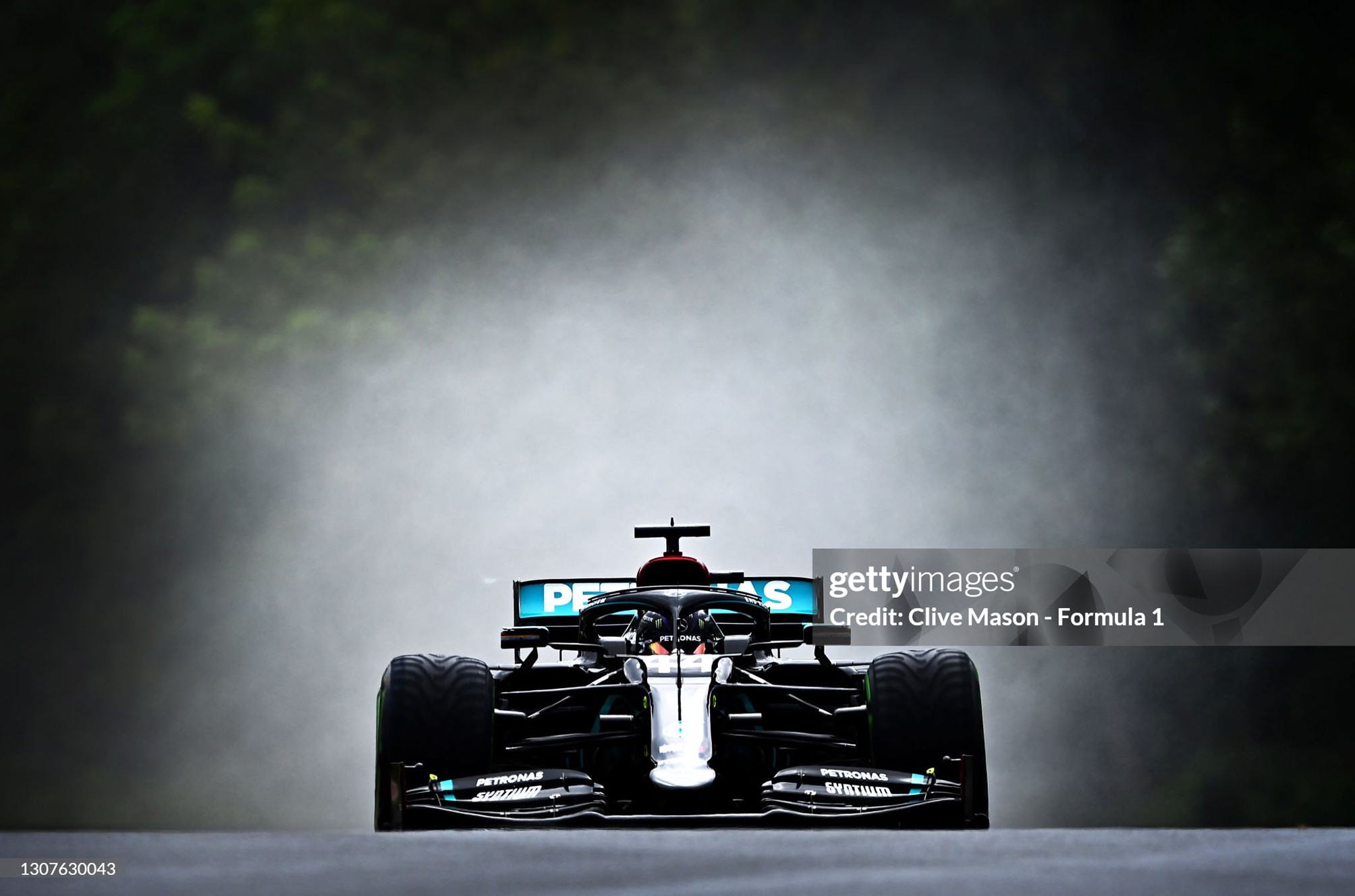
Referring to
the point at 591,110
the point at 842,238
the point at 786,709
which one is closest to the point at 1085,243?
the point at 842,238

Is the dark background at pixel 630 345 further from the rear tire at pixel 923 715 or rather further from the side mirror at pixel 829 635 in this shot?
the rear tire at pixel 923 715

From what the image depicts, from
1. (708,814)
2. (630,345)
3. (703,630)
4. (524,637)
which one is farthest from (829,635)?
(630,345)

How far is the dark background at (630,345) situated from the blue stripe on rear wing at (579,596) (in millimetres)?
5806

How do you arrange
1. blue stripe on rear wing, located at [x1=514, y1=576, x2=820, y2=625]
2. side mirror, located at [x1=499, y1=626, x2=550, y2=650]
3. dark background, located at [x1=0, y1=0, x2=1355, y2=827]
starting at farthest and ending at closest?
dark background, located at [x1=0, y1=0, x2=1355, y2=827], blue stripe on rear wing, located at [x1=514, y1=576, x2=820, y2=625], side mirror, located at [x1=499, y1=626, x2=550, y2=650]

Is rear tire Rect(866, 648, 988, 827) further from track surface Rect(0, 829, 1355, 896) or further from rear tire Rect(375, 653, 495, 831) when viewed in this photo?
track surface Rect(0, 829, 1355, 896)

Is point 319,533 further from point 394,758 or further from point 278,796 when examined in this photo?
point 394,758

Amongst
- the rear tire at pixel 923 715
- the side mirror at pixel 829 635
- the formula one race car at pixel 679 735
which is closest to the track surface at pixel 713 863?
the formula one race car at pixel 679 735

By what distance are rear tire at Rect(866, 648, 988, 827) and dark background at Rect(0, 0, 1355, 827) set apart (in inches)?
332

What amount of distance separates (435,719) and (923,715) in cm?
205

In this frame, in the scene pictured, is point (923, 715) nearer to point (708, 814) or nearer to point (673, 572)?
point (708, 814)

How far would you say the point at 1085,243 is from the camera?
1495 centimetres

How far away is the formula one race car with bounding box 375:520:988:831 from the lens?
5.53 metres

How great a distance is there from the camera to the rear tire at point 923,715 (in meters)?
6.02

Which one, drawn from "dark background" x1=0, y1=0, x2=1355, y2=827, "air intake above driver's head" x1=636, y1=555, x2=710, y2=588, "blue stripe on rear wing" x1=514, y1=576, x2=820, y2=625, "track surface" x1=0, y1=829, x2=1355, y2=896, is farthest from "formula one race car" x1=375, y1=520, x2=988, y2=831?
"dark background" x1=0, y1=0, x2=1355, y2=827
